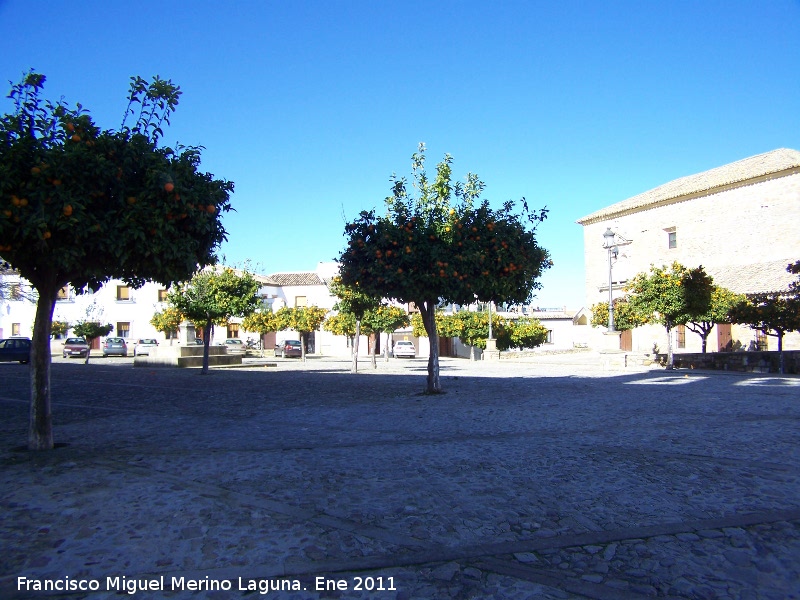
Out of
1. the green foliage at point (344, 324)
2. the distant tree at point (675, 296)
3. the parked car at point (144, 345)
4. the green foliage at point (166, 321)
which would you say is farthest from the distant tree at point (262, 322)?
the distant tree at point (675, 296)

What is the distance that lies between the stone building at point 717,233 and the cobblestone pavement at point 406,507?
21803mm

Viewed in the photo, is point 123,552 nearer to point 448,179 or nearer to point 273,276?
point 448,179

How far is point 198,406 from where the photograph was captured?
11852 millimetres

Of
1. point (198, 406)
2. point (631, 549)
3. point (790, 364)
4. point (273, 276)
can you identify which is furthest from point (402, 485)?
point (273, 276)

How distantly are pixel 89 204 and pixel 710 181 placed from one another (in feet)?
118

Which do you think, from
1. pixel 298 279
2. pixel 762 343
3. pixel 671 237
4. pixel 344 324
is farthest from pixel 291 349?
pixel 762 343

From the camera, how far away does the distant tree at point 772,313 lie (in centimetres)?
1977

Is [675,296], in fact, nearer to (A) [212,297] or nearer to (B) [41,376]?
(A) [212,297]

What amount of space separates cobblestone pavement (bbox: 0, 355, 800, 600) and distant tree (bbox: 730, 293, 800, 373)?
11458 mm

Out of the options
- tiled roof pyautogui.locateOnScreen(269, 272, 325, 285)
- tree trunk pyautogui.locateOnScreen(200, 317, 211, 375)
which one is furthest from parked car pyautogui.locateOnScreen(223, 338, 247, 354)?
tree trunk pyautogui.locateOnScreen(200, 317, 211, 375)

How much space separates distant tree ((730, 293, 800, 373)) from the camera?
19.8 m

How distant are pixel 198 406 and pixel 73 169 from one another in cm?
659

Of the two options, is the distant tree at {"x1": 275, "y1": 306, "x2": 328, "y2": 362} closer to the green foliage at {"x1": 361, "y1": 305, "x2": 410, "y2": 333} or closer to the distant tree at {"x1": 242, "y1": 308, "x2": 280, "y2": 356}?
the distant tree at {"x1": 242, "y1": 308, "x2": 280, "y2": 356}

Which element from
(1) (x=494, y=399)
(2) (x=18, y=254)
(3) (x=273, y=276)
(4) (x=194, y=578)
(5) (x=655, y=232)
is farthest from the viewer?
(3) (x=273, y=276)
